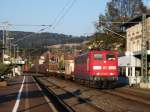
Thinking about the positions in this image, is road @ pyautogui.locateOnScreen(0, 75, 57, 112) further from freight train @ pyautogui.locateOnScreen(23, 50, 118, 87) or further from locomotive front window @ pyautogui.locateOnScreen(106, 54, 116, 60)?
locomotive front window @ pyautogui.locateOnScreen(106, 54, 116, 60)

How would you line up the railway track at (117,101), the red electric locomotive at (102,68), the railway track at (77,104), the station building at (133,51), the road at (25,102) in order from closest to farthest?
the road at (25,102), the railway track at (77,104), the railway track at (117,101), the red electric locomotive at (102,68), the station building at (133,51)

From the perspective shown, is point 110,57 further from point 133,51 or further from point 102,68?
point 133,51

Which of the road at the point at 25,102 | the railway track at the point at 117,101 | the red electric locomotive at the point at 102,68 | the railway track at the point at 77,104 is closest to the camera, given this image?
the road at the point at 25,102

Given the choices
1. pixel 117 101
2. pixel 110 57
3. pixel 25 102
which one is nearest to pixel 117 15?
pixel 110 57

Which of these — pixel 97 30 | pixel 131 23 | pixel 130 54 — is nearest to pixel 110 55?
pixel 130 54

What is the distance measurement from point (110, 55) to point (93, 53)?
1569mm

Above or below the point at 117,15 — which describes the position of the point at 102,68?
below

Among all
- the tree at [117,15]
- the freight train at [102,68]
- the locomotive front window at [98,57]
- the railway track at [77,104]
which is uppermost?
the tree at [117,15]

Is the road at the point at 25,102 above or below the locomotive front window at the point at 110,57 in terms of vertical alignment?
below

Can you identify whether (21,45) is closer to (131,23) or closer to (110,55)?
(131,23)

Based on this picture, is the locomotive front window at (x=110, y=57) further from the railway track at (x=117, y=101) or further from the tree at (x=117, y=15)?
the tree at (x=117, y=15)

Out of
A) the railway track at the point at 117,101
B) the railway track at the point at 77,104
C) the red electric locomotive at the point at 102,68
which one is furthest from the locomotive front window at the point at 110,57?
the railway track at the point at 77,104

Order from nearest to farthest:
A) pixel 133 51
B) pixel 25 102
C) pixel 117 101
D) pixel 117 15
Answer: pixel 25 102 < pixel 117 101 < pixel 133 51 < pixel 117 15

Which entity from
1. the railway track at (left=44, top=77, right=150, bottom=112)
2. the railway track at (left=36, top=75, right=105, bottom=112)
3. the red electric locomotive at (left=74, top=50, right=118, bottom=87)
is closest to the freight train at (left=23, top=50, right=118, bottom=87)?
the red electric locomotive at (left=74, top=50, right=118, bottom=87)
